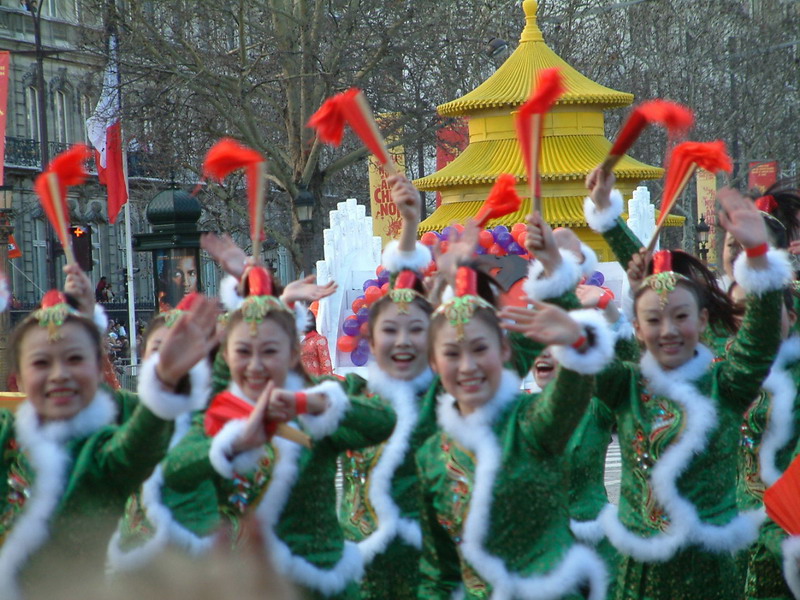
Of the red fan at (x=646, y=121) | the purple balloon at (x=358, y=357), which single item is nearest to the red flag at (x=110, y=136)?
the purple balloon at (x=358, y=357)

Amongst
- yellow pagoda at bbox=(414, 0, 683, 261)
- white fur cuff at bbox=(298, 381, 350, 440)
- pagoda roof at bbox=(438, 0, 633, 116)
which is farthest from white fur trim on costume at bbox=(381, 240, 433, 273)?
pagoda roof at bbox=(438, 0, 633, 116)

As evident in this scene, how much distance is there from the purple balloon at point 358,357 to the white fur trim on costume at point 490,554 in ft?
36.5

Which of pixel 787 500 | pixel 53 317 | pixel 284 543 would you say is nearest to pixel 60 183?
pixel 53 317

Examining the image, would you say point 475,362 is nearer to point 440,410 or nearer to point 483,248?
point 440,410

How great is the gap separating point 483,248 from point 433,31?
8.72 m

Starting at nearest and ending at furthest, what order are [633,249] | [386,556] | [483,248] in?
[386,556] → [633,249] → [483,248]

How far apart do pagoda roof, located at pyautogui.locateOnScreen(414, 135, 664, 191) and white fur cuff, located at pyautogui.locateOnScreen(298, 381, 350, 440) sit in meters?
17.5

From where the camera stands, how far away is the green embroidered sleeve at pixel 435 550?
4574 millimetres

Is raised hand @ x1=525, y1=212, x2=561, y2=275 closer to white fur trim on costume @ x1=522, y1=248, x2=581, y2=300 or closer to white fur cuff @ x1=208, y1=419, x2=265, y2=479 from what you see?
white fur trim on costume @ x1=522, y1=248, x2=581, y2=300

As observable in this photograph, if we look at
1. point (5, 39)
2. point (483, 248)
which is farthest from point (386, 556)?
point (5, 39)

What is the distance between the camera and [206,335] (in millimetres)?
3861

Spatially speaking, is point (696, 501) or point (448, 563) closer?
point (448, 563)

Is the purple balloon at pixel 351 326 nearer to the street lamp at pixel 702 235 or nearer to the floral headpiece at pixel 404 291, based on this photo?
the floral headpiece at pixel 404 291

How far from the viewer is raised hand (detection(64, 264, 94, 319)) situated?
5448 mm
